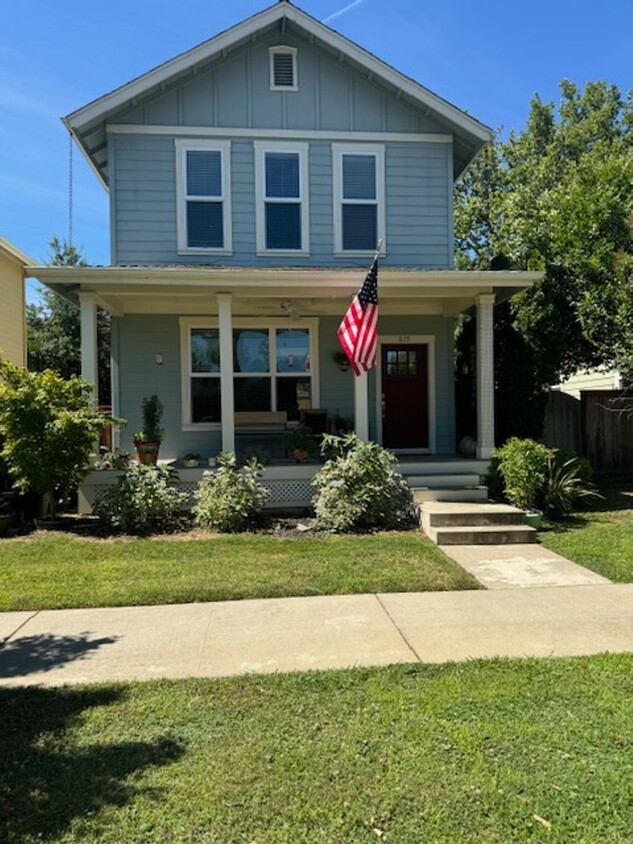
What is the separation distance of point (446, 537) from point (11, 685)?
5.31 m

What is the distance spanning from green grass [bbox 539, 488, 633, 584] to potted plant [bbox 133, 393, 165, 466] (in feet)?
19.6

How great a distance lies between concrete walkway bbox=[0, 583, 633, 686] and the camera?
13.6 ft

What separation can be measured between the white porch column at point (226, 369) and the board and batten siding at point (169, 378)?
1906 millimetres

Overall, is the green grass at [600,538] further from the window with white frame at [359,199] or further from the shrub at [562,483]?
the window with white frame at [359,199]

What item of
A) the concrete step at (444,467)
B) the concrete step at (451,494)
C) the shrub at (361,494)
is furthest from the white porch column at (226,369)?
the concrete step at (451,494)

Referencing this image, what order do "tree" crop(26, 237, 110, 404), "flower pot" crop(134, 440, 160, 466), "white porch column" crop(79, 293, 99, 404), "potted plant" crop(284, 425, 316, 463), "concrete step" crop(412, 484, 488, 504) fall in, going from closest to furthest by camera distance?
"concrete step" crop(412, 484, 488, 504), "white porch column" crop(79, 293, 99, 404), "flower pot" crop(134, 440, 160, 466), "potted plant" crop(284, 425, 316, 463), "tree" crop(26, 237, 110, 404)

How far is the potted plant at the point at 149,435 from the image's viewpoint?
988 cm

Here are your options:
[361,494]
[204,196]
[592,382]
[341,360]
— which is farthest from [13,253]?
[592,382]

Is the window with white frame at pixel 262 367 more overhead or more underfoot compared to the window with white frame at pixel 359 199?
more underfoot

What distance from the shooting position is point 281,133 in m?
11.3

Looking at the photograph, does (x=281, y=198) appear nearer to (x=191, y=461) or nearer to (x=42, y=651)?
(x=191, y=461)

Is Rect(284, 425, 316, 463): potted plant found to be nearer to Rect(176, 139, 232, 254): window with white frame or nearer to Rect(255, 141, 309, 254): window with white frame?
Rect(255, 141, 309, 254): window with white frame

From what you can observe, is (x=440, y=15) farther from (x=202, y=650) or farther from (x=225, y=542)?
(x=202, y=650)

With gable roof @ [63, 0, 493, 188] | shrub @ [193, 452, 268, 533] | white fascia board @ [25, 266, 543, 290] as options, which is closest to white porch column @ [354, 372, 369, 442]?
white fascia board @ [25, 266, 543, 290]
